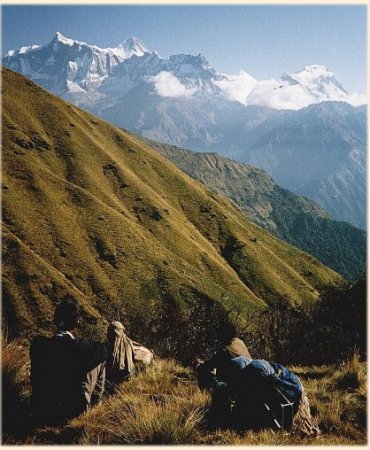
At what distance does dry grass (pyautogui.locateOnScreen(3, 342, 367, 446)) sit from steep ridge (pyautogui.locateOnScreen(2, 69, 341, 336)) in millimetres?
66451

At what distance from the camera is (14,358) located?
31.2 feet

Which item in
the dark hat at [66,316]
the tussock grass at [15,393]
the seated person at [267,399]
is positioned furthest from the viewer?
the dark hat at [66,316]

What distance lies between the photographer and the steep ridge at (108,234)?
10506cm

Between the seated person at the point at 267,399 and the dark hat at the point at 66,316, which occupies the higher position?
the dark hat at the point at 66,316

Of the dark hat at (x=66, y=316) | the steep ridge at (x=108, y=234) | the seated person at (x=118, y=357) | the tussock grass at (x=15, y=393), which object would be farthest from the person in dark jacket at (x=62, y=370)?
the steep ridge at (x=108, y=234)

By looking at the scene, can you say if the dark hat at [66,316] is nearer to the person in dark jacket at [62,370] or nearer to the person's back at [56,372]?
the person in dark jacket at [62,370]

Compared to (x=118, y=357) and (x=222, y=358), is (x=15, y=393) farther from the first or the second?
(x=222, y=358)

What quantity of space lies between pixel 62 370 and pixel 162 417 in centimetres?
247

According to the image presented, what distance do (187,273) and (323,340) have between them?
363 ft

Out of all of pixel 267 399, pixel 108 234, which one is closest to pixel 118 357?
pixel 267 399

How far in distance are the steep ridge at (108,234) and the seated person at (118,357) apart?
6578 centimetres

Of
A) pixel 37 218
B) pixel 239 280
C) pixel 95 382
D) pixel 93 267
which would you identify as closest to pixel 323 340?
pixel 95 382

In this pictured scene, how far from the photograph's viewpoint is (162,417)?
694 centimetres

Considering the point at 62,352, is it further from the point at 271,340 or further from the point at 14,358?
the point at 271,340
